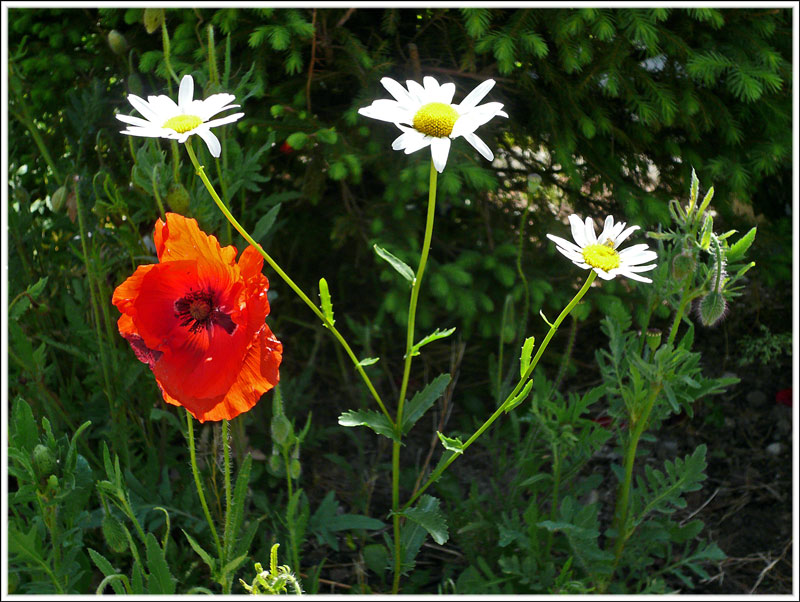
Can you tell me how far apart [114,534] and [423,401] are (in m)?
0.47

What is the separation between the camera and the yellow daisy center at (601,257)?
3.01 ft

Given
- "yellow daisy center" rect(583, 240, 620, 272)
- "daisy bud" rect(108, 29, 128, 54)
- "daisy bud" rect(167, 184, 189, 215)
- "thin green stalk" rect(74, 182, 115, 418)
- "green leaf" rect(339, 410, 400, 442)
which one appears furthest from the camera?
"daisy bud" rect(108, 29, 128, 54)

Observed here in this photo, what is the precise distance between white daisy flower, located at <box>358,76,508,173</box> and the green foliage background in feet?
1.85

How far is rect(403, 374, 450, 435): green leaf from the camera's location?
1105 mm

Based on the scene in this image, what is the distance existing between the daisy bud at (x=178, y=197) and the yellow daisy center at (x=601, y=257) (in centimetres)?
58

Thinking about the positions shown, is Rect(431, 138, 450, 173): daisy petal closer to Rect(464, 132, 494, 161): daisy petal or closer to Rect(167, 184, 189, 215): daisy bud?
Rect(464, 132, 494, 161): daisy petal

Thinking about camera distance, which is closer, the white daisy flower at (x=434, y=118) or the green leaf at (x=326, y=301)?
the white daisy flower at (x=434, y=118)

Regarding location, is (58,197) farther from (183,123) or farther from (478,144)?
(478,144)

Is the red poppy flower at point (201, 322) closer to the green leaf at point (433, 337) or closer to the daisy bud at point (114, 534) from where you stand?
the green leaf at point (433, 337)

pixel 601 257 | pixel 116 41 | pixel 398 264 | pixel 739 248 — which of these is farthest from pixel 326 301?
pixel 116 41

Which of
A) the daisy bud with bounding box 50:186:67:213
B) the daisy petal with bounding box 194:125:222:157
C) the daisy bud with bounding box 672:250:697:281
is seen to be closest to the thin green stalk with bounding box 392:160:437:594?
the daisy petal with bounding box 194:125:222:157

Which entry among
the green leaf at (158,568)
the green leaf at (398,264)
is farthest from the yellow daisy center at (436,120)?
the green leaf at (158,568)

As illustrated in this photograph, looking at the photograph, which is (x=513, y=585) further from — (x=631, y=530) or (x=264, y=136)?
(x=264, y=136)

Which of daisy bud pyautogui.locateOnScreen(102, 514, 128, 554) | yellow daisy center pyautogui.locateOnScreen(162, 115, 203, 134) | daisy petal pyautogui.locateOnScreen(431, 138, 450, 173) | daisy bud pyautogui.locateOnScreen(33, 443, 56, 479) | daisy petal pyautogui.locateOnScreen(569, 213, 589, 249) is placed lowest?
daisy bud pyautogui.locateOnScreen(102, 514, 128, 554)
